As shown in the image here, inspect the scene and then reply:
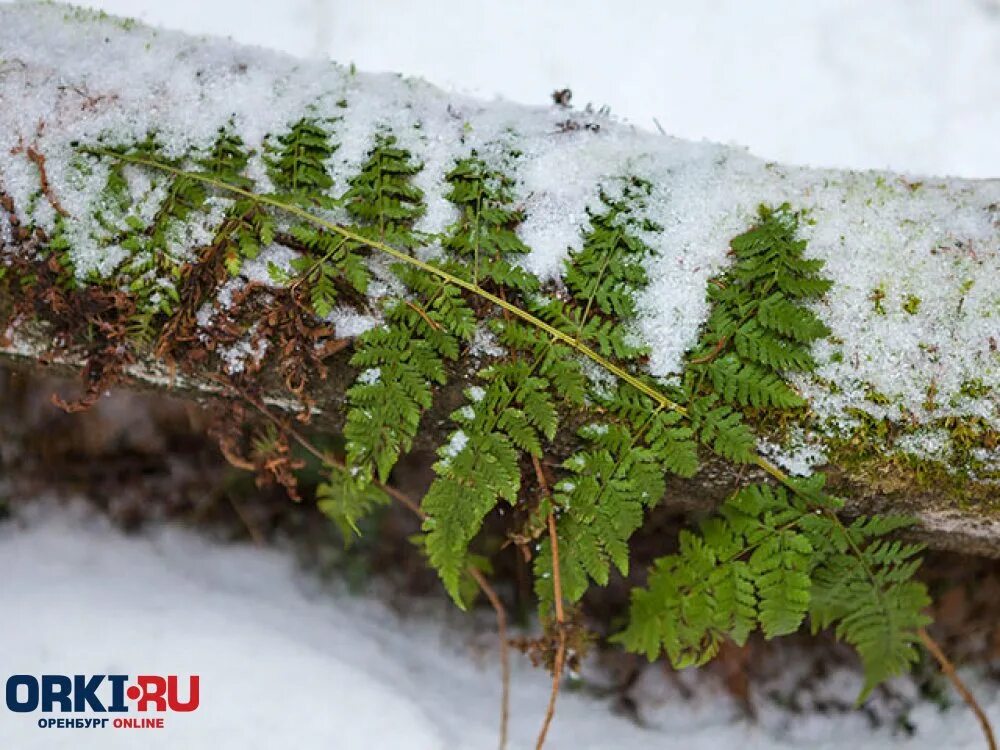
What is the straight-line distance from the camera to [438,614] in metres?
3.42

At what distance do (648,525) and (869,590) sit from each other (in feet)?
4.17

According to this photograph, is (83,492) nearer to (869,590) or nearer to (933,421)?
(869,590)

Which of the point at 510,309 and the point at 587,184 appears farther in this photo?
the point at 587,184

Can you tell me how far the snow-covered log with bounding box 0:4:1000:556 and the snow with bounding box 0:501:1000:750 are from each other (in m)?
1.14

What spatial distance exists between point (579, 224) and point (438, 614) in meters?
2.05

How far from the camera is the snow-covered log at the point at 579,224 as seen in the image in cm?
212

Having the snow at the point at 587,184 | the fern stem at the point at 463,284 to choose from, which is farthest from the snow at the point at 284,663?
the fern stem at the point at 463,284

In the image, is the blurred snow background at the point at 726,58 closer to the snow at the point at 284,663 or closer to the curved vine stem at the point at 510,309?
the curved vine stem at the point at 510,309

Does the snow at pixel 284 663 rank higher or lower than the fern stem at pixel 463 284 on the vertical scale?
lower

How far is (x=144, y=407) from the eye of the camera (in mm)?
3393

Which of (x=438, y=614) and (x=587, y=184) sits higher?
(x=587, y=184)

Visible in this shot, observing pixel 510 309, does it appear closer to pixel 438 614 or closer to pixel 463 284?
pixel 463 284

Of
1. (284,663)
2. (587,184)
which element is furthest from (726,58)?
(284,663)

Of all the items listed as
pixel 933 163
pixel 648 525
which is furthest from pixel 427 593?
pixel 933 163
